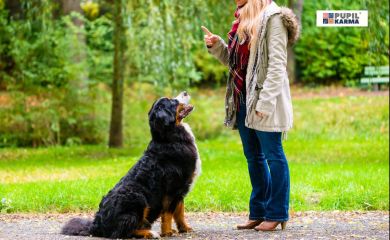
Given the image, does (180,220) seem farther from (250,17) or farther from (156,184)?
(250,17)

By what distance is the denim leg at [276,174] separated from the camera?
7.27 metres

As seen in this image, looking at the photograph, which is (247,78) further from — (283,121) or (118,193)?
(118,193)

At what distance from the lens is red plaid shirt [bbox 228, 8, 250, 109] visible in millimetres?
7484

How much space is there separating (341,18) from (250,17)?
151 centimetres

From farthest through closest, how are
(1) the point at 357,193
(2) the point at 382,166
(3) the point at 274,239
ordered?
(2) the point at 382,166 < (1) the point at 357,193 < (3) the point at 274,239

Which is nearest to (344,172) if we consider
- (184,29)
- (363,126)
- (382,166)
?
(382,166)

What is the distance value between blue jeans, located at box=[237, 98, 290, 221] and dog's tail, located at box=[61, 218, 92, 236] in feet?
5.23

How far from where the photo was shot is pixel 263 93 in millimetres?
7148

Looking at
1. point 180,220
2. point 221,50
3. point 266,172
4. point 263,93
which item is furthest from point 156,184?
point 221,50

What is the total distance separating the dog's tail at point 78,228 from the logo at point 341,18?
3.22 m

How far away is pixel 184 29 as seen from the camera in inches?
630

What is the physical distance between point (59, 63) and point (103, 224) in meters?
12.8

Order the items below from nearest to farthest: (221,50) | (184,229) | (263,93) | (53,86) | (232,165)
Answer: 1. (263,93)
2. (184,229)
3. (221,50)
4. (232,165)
5. (53,86)

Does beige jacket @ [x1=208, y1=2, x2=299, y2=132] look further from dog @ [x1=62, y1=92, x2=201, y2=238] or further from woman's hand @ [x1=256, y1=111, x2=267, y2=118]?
dog @ [x1=62, y1=92, x2=201, y2=238]
